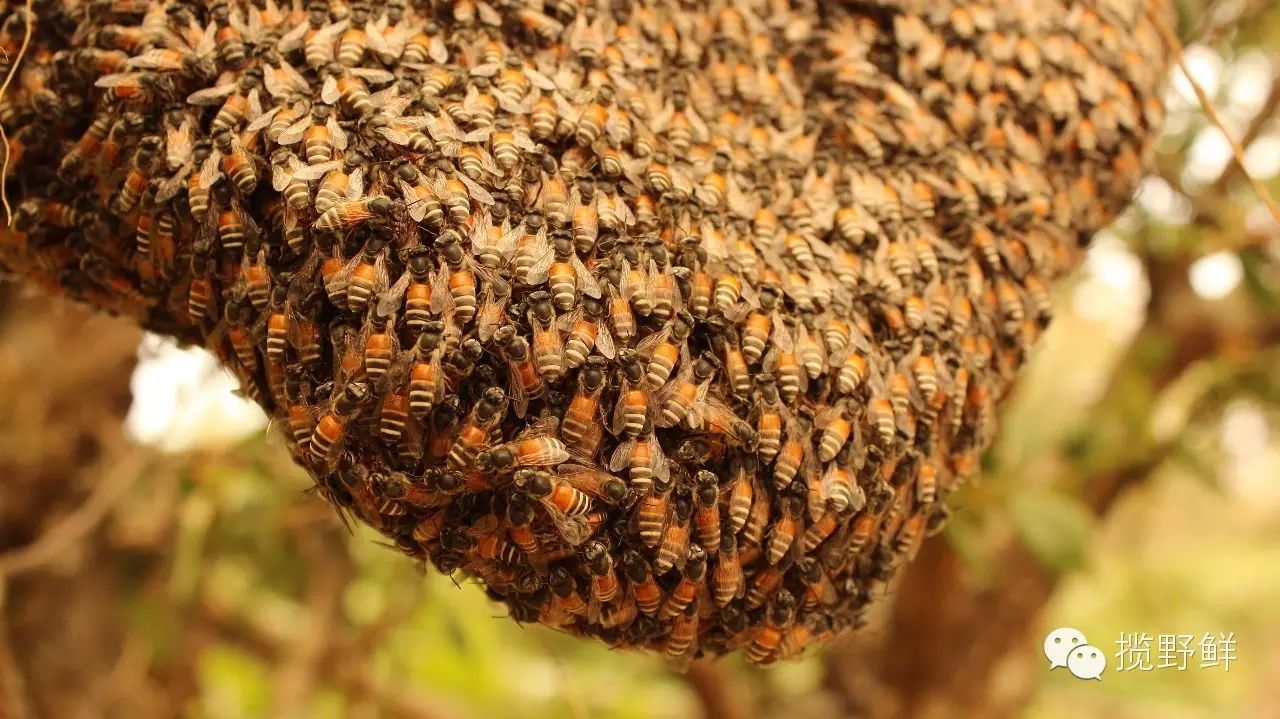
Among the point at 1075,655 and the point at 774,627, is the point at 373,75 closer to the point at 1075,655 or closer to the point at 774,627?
the point at 774,627

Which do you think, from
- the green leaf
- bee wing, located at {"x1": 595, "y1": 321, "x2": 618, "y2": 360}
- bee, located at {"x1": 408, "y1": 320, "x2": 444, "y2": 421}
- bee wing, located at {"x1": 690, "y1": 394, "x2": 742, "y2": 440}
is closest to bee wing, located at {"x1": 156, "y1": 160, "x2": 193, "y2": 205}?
bee, located at {"x1": 408, "y1": 320, "x2": 444, "y2": 421}

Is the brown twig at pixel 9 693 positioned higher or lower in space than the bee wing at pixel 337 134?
lower

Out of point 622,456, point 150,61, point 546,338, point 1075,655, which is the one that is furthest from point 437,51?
point 1075,655

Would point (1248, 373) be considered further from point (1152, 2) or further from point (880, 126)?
point (880, 126)

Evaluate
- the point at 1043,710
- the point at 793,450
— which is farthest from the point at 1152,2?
the point at 1043,710

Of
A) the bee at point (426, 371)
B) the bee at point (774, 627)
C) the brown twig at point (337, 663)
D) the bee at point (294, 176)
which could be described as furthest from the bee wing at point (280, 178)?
the brown twig at point (337, 663)

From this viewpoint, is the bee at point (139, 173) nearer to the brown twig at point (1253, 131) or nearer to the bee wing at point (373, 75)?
the bee wing at point (373, 75)
